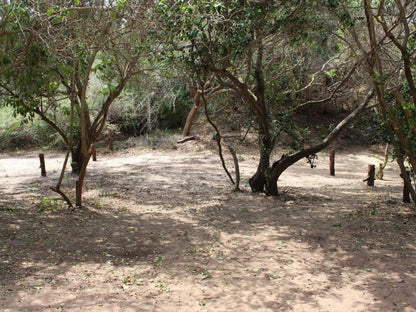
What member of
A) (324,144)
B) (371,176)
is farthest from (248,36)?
(371,176)

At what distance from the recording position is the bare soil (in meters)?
4.85

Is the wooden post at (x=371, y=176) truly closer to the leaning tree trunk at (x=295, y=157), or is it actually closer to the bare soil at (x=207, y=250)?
the bare soil at (x=207, y=250)

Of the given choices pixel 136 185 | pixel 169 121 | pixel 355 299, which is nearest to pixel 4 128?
pixel 169 121

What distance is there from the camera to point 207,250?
21.8 ft

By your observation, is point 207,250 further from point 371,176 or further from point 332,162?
point 332,162

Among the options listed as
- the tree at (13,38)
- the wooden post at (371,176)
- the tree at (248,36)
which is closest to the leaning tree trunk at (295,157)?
the tree at (248,36)

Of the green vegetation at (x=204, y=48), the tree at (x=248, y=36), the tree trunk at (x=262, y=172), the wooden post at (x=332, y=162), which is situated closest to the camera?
the green vegetation at (x=204, y=48)

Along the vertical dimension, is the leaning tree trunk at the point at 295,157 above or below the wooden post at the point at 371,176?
above

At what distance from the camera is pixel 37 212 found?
855 centimetres

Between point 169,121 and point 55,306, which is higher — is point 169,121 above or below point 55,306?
above

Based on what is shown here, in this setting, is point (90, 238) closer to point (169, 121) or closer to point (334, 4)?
point (334, 4)

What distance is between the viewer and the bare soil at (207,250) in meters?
4.85

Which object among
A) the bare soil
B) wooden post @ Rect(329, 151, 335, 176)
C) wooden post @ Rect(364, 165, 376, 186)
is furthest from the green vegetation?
wooden post @ Rect(329, 151, 335, 176)

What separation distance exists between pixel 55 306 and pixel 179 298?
136cm
